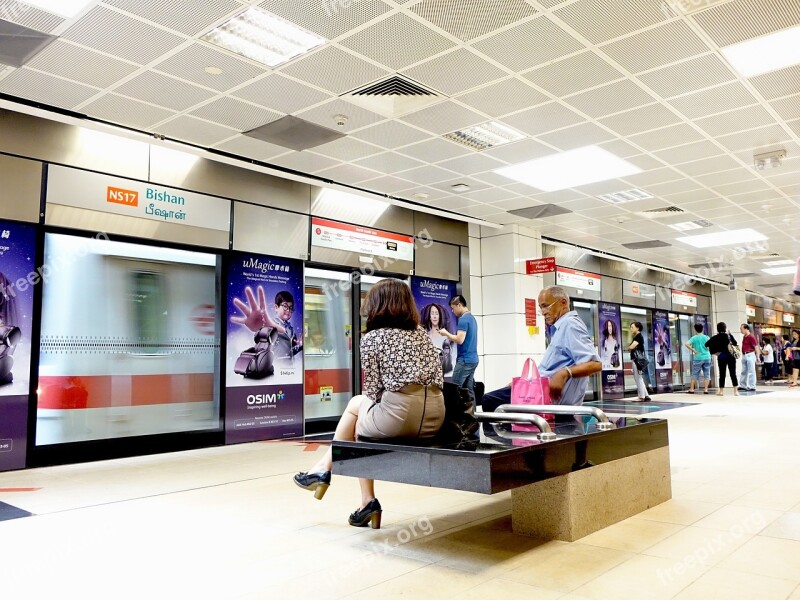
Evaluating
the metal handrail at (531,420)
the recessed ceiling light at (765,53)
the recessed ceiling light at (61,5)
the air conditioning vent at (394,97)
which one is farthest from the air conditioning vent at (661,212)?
the recessed ceiling light at (61,5)

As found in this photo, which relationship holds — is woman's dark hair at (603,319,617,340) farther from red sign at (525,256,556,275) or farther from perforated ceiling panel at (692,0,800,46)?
perforated ceiling panel at (692,0,800,46)

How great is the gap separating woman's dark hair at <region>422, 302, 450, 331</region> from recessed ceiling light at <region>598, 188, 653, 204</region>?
114 inches

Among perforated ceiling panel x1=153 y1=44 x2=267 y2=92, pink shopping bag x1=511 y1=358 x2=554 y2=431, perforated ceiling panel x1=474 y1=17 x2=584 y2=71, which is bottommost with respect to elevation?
pink shopping bag x1=511 y1=358 x2=554 y2=431

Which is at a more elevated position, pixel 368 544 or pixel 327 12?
pixel 327 12

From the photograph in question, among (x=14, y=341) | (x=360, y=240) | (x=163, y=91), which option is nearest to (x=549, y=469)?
(x=163, y=91)

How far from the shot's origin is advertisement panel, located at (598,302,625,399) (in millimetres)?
13523

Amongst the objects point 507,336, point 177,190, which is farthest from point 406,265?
point 177,190

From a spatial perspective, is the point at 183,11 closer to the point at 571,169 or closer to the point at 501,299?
the point at 571,169

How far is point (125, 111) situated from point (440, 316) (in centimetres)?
557

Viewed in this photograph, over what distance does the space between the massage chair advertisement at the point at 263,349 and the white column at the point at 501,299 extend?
3.85 m

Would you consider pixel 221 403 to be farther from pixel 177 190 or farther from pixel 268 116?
pixel 268 116

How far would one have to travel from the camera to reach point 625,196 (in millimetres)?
8820

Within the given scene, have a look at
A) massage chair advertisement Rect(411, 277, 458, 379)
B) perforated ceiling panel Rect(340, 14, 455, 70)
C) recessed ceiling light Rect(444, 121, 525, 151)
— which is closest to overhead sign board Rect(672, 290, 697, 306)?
massage chair advertisement Rect(411, 277, 458, 379)

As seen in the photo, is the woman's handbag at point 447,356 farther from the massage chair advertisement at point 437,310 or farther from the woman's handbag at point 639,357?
the woman's handbag at point 639,357
